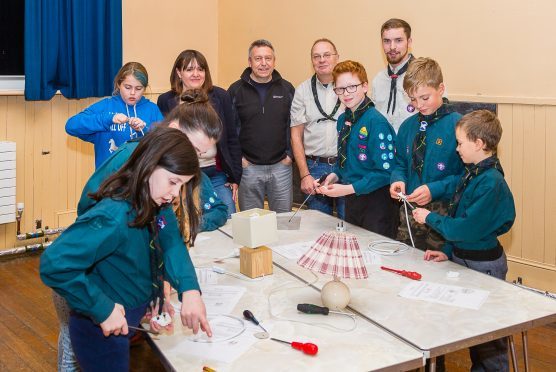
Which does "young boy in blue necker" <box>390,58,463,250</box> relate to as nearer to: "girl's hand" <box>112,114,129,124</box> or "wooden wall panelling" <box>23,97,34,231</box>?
"girl's hand" <box>112,114,129,124</box>

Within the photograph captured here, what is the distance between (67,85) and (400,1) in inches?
105

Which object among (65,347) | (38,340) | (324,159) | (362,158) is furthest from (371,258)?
(38,340)

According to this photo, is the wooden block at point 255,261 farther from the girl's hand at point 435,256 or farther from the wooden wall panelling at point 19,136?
the wooden wall panelling at point 19,136

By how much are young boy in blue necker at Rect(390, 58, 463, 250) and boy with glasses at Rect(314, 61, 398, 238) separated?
0.43 ft

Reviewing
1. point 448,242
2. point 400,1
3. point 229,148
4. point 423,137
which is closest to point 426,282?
point 448,242

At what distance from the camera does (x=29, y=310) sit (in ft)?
13.1

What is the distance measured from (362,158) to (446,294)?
43.5 inches

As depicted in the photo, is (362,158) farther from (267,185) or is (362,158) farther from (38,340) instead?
(38,340)

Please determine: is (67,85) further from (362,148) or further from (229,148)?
(362,148)

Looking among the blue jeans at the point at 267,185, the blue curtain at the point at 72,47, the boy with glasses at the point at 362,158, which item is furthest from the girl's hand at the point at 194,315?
the blue curtain at the point at 72,47

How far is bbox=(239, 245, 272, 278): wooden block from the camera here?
2.41m

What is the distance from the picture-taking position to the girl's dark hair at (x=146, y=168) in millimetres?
1685

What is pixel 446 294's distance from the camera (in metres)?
2.22

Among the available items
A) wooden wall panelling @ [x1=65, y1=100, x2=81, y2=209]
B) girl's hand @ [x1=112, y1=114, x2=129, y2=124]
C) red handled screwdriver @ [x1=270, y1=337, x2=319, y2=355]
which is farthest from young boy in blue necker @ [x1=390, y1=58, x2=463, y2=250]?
wooden wall panelling @ [x1=65, y1=100, x2=81, y2=209]
